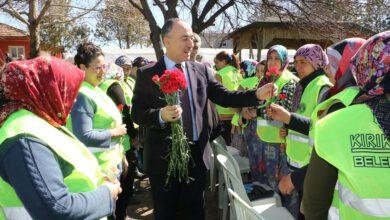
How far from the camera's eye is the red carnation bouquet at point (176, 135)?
2.84 m

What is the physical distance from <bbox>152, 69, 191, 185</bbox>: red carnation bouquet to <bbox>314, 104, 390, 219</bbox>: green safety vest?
153 cm

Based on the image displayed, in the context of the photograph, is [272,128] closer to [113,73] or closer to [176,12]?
[113,73]

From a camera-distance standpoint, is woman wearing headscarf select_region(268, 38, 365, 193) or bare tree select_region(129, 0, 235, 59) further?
bare tree select_region(129, 0, 235, 59)

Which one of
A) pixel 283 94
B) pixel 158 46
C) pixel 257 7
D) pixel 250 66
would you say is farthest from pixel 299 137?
pixel 257 7

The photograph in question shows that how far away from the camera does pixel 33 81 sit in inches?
65.4

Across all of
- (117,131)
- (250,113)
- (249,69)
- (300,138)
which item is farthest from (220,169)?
(249,69)

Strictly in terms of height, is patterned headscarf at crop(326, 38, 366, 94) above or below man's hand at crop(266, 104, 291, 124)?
above

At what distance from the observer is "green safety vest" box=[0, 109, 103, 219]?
157 centimetres

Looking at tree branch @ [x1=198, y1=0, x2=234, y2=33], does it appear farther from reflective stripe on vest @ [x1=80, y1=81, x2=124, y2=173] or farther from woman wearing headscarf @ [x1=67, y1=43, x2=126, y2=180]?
reflective stripe on vest @ [x1=80, y1=81, x2=124, y2=173]

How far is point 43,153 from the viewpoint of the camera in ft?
5.09

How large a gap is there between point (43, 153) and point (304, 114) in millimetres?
2399

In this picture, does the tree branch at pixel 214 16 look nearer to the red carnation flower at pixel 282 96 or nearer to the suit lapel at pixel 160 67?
the red carnation flower at pixel 282 96

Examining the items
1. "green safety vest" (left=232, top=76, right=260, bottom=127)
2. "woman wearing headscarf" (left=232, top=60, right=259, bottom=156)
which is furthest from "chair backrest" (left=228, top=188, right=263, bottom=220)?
"green safety vest" (left=232, top=76, right=260, bottom=127)

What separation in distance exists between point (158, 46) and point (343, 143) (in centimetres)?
841
